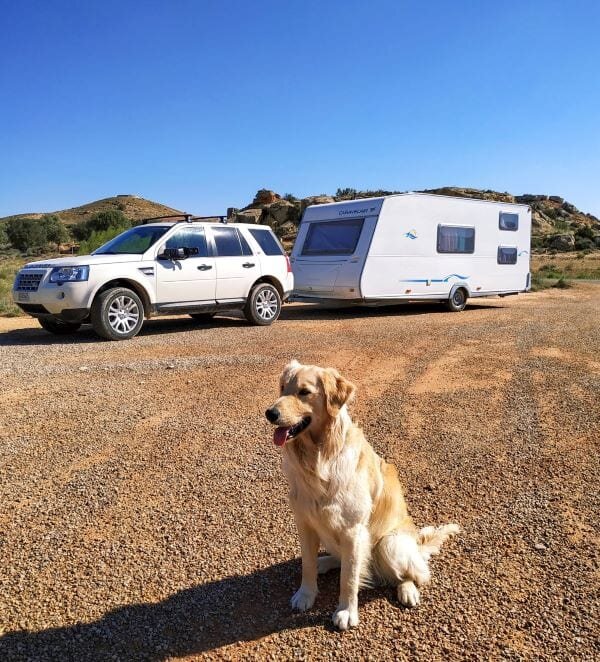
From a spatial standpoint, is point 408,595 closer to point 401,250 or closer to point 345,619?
point 345,619

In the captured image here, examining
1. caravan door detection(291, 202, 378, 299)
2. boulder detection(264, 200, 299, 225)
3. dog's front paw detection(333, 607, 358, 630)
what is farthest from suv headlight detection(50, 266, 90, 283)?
boulder detection(264, 200, 299, 225)

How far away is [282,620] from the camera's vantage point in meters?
2.68

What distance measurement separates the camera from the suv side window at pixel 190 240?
1015 cm

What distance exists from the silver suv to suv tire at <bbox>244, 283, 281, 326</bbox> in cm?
2

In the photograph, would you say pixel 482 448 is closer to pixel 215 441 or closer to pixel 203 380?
pixel 215 441

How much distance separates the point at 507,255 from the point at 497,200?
36620 millimetres

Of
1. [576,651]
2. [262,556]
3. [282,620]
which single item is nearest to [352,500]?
[282,620]

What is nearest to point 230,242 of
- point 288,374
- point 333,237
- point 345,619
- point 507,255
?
point 333,237

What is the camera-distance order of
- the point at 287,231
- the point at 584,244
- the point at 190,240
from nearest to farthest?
the point at 190,240 → the point at 287,231 → the point at 584,244

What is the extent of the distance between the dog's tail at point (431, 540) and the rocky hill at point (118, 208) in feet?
198

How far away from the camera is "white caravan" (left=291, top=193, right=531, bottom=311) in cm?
1327

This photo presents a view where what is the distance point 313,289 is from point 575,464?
10.0 metres

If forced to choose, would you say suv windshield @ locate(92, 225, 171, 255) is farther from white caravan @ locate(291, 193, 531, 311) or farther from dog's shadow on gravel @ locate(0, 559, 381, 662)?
dog's shadow on gravel @ locate(0, 559, 381, 662)

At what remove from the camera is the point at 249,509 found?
3695mm
